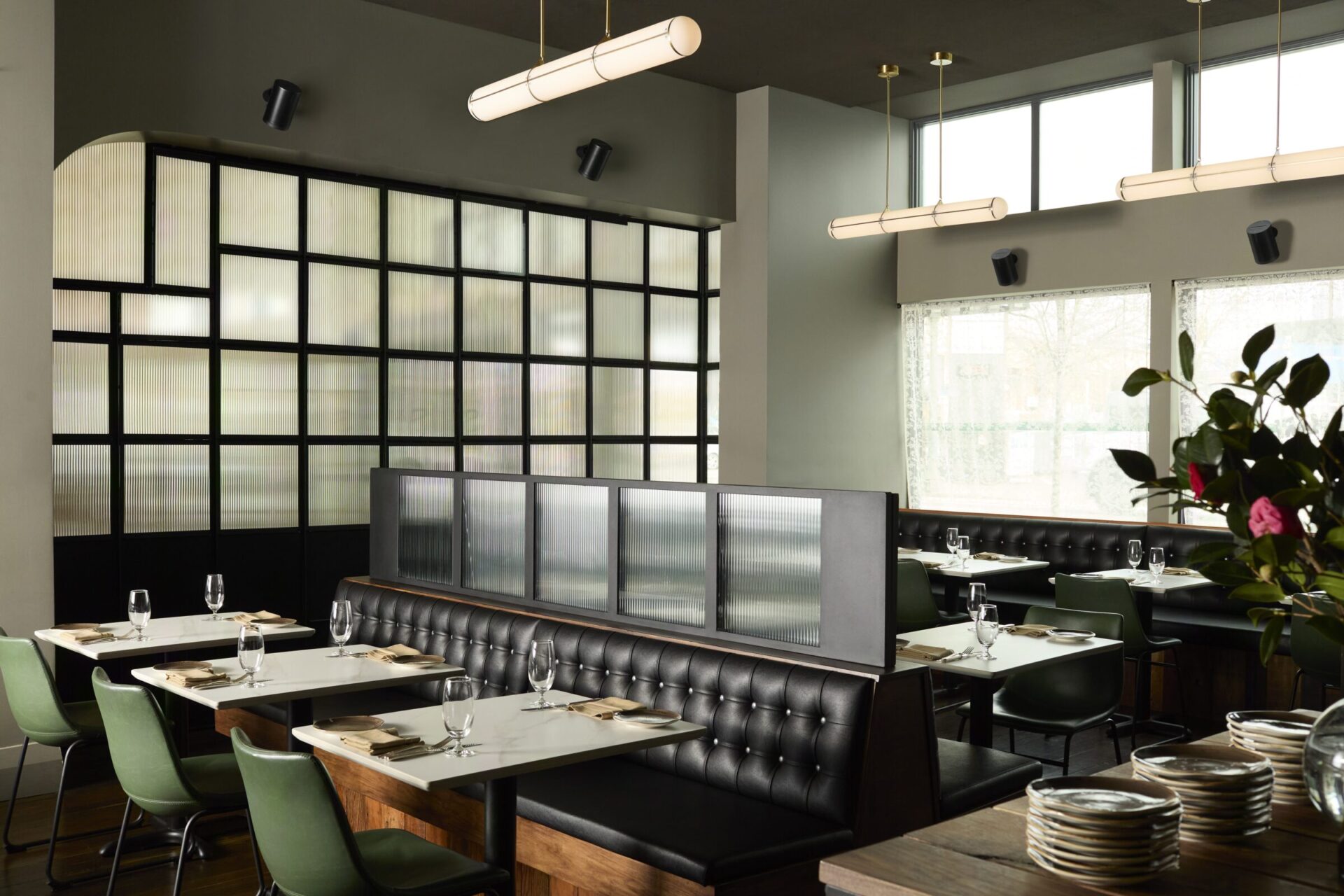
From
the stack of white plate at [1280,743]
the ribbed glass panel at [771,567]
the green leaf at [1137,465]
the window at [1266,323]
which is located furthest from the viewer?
the window at [1266,323]

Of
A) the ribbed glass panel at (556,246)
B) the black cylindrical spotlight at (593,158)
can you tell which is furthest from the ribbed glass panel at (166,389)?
the black cylindrical spotlight at (593,158)

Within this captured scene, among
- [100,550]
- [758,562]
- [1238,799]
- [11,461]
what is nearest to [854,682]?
[758,562]

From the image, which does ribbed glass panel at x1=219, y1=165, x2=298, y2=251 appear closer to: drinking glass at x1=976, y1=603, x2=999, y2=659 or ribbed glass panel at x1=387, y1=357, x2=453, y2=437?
ribbed glass panel at x1=387, y1=357, x2=453, y2=437

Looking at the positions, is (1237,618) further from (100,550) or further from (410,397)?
(100,550)

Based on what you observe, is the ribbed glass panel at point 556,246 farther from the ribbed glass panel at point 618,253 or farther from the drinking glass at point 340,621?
the drinking glass at point 340,621

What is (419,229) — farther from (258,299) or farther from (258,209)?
(258,299)

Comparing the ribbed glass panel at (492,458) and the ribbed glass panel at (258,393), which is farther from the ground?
the ribbed glass panel at (258,393)

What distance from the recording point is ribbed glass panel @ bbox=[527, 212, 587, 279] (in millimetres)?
7594

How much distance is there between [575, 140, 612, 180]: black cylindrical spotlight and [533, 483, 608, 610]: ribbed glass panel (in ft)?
11.1

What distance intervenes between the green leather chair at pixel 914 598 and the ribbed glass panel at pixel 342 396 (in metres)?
3.15

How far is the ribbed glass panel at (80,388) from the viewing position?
5.68 meters

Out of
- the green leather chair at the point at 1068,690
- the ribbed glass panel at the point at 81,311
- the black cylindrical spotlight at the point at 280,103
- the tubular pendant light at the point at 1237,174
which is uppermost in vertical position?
the black cylindrical spotlight at the point at 280,103

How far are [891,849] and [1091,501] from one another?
724cm

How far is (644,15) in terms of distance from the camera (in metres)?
6.77
